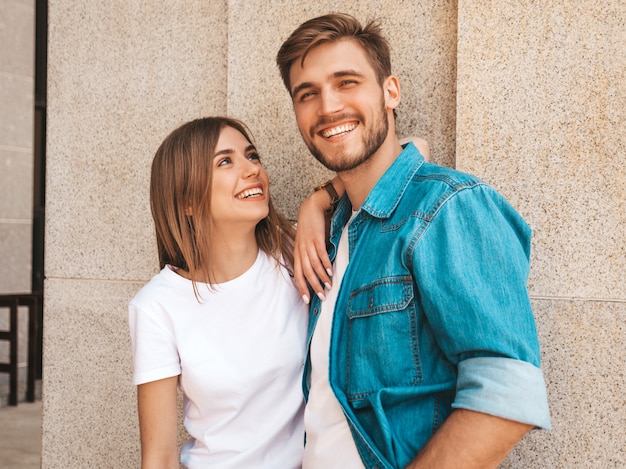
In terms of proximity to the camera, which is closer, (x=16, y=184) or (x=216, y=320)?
(x=216, y=320)

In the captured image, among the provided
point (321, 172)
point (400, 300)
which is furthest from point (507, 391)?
point (321, 172)

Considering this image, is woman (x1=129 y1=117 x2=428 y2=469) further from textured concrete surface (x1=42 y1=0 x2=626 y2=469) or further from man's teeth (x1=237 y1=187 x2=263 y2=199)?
textured concrete surface (x1=42 y1=0 x2=626 y2=469)

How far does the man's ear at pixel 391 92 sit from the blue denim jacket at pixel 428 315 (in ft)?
0.93

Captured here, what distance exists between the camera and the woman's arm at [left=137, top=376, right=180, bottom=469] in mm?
2330

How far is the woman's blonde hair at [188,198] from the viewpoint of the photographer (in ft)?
8.41

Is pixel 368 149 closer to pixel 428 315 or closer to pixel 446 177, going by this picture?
pixel 446 177

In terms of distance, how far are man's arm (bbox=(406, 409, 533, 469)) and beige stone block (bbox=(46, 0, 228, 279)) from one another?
2.25 m

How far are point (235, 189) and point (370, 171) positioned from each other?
622 millimetres

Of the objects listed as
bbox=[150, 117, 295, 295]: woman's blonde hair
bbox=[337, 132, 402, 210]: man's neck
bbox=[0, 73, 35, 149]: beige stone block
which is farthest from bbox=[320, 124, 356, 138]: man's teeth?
bbox=[0, 73, 35, 149]: beige stone block

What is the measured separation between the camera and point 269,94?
3119mm

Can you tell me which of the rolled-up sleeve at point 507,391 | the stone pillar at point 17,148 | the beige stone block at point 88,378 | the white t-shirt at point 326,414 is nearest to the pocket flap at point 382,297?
the white t-shirt at point 326,414

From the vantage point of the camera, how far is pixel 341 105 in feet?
7.06

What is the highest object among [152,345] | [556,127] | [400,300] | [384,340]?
[556,127]

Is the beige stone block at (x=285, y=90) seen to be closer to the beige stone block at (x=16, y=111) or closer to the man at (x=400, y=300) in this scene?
the man at (x=400, y=300)
